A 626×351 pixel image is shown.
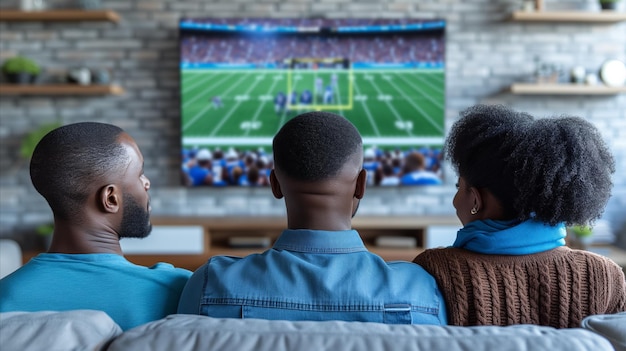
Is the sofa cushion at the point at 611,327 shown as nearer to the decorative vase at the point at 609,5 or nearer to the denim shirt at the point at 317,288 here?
the denim shirt at the point at 317,288

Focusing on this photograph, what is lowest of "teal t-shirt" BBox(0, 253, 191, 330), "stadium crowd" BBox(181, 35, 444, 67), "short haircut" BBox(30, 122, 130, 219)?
"teal t-shirt" BBox(0, 253, 191, 330)

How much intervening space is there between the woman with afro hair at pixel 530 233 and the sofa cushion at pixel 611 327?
0.56 feet

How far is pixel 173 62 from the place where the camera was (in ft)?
14.8

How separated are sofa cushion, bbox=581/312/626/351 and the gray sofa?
0.06 meters

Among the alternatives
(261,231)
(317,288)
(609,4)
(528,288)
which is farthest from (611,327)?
(609,4)

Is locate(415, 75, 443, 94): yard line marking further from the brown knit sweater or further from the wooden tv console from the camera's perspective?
the brown knit sweater

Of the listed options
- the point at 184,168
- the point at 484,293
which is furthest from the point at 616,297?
the point at 184,168

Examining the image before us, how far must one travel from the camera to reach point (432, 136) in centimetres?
444

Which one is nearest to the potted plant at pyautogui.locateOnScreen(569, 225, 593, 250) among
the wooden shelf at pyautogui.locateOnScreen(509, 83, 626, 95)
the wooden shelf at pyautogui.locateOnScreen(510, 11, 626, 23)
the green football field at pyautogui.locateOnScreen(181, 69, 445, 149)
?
the wooden shelf at pyautogui.locateOnScreen(509, 83, 626, 95)

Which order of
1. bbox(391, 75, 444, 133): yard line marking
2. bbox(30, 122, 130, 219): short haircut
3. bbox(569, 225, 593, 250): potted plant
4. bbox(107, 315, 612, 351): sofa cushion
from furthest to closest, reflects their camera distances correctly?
bbox(391, 75, 444, 133): yard line marking
bbox(569, 225, 593, 250): potted plant
bbox(30, 122, 130, 219): short haircut
bbox(107, 315, 612, 351): sofa cushion

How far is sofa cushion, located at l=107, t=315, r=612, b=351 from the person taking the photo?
833 millimetres

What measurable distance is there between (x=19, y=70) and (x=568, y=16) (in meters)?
3.81

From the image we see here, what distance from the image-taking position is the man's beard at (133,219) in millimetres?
1431

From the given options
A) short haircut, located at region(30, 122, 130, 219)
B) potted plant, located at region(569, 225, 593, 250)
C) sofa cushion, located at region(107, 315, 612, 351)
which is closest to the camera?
sofa cushion, located at region(107, 315, 612, 351)
